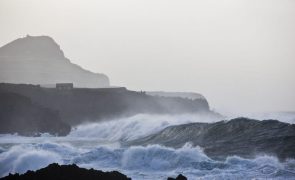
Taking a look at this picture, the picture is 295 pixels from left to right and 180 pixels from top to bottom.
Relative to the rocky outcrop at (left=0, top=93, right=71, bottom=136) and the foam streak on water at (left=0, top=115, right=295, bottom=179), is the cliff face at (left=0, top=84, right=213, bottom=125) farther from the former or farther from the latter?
the foam streak on water at (left=0, top=115, right=295, bottom=179)

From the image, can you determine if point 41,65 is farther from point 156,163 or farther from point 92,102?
point 156,163

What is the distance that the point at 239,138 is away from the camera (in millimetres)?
27875

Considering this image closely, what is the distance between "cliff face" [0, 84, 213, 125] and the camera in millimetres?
67000

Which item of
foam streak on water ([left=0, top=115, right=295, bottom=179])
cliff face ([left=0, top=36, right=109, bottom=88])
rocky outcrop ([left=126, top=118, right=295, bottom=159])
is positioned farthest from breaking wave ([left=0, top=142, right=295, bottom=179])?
cliff face ([left=0, top=36, right=109, bottom=88])

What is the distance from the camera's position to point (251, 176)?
17906 millimetres

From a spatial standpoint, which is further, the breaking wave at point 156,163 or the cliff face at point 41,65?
the cliff face at point 41,65

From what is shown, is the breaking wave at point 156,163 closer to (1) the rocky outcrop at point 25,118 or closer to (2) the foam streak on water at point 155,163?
(2) the foam streak on water at point 155,163

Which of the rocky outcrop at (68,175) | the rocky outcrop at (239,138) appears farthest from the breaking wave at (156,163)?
the rocky outcrop at (68,175)

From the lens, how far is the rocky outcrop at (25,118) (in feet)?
174

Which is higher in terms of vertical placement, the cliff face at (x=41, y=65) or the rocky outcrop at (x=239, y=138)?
the cliff face at (x=41, y=65)

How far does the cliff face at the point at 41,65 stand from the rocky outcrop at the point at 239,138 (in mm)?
98376

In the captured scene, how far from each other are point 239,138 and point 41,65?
394 feet

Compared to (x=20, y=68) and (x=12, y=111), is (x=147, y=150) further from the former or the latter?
(x=20, y=68)

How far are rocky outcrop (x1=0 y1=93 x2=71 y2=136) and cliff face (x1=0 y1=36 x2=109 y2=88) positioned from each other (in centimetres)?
7240
